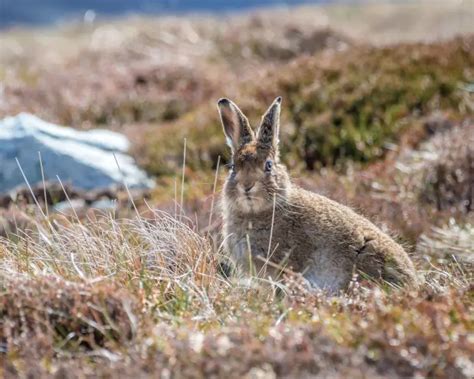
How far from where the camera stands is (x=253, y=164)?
8312 millimetres

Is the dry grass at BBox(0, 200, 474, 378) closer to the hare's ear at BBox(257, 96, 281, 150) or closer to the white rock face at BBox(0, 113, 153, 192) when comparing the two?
the hare's ear at BBox(257, 96, 281, 150)

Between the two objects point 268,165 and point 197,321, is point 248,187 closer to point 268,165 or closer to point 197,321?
point 268,165

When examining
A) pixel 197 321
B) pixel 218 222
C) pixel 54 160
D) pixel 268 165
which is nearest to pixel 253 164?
pixel 268 165

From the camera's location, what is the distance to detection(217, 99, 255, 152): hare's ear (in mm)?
8523

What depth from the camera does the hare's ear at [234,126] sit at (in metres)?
8.52

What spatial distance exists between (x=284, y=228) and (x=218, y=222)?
2386mm

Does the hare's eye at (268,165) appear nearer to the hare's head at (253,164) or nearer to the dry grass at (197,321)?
the hare's head at (253,164)

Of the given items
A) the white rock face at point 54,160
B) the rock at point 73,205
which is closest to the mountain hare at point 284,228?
the rock at point 73,205

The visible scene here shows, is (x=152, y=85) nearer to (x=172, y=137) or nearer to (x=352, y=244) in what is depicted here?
(x=172, y=137)

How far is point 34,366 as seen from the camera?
562 centimetres

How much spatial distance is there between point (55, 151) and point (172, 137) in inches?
103

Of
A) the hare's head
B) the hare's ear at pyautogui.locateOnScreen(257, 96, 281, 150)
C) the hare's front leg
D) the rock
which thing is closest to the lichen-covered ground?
the rock

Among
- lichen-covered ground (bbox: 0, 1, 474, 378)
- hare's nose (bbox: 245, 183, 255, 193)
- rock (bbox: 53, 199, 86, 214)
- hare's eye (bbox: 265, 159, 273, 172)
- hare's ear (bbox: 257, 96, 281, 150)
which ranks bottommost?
rock (bbox: 53, 199, 86, 214)

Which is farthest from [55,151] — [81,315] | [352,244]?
[81,315]
